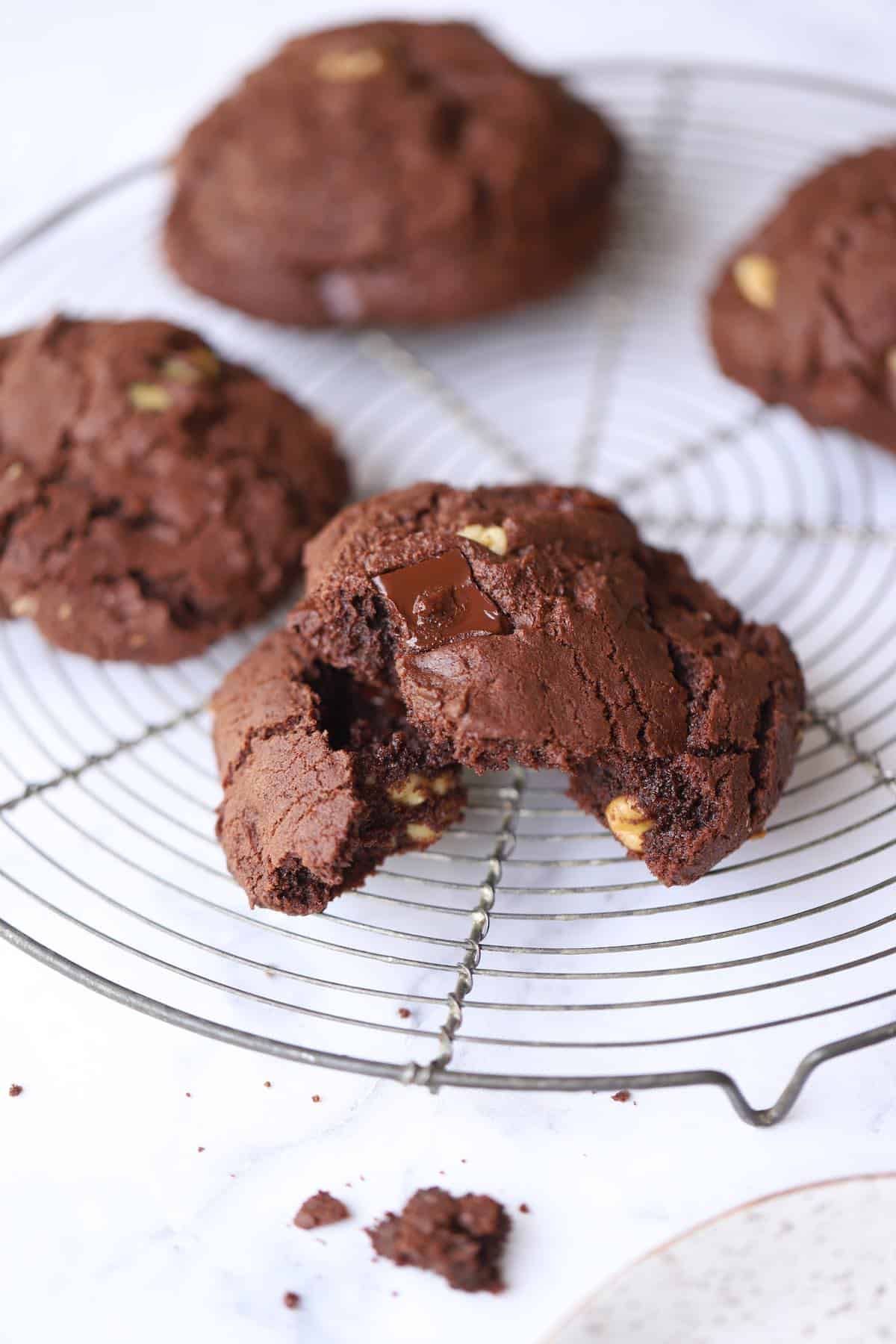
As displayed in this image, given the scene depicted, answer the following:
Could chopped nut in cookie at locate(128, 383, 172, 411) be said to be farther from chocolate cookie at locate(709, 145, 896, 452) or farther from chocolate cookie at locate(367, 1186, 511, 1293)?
chocolate cookie at locate(367, 1186, 511, 1293)

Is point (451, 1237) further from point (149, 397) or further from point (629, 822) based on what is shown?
point (149, 397)

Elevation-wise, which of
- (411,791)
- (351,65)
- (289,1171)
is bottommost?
(289,1171)

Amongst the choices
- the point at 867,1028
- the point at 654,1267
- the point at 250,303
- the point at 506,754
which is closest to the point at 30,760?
the point at 506,754

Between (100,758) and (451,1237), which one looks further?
(100,758)

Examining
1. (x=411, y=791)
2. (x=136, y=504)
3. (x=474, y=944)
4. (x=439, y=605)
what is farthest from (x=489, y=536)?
(x=136, y=504)

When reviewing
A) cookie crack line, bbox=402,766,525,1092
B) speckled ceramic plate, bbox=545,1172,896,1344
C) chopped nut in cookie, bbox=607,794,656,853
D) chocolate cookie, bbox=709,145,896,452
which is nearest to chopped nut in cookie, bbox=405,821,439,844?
cookie crack line, bbox=402,766,525,1092

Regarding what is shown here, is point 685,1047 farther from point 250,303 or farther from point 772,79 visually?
point 772,79
